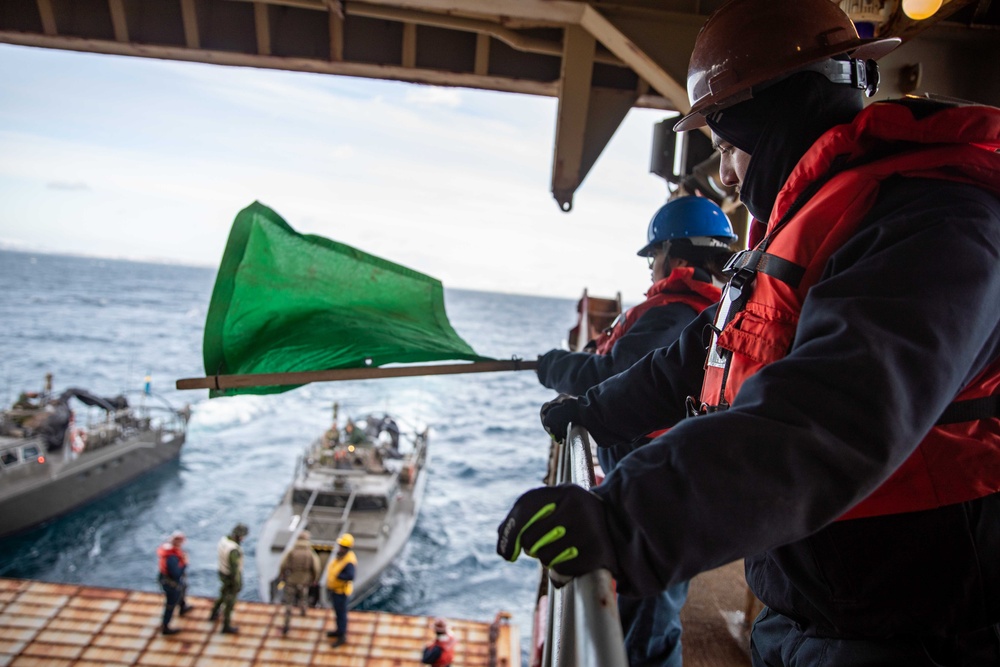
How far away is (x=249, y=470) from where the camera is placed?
107ft

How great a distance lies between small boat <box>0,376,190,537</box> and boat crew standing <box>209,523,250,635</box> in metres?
15.2

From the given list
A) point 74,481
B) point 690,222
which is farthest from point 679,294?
point 74,481

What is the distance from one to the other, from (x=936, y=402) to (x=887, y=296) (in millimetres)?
191

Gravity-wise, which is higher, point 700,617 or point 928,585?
point 928,585

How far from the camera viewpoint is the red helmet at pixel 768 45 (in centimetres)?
164

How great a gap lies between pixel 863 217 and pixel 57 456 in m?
29.9

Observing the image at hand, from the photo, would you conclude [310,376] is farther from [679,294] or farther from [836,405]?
[836,405]

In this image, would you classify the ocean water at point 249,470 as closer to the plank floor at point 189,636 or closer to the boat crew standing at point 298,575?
the plank floor at point 189,636

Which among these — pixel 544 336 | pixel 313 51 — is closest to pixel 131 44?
pixel 313 51

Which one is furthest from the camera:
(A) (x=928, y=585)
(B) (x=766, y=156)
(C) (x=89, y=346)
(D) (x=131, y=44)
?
(C) (x=89, y=346)

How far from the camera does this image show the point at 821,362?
1037mm

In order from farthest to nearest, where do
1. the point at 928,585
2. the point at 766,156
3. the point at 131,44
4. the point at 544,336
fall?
the point at 544,336
the point at 131,44
the point at 766,156
the point at 928,585

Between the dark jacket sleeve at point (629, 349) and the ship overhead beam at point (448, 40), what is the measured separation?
8.07ft

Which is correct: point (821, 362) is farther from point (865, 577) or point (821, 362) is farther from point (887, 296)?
point (865, 577)
